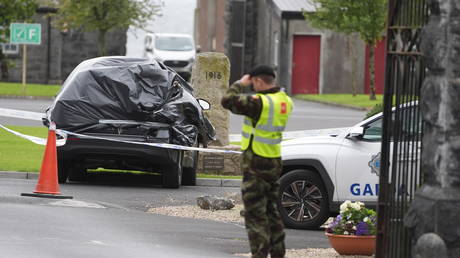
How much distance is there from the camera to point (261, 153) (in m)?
10.4

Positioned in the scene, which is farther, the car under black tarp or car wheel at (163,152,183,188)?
car wheel at (163,152,183,188)

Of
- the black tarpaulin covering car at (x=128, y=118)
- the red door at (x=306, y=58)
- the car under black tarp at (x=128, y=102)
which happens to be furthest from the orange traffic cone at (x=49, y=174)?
the red door at (x=306, y=58)

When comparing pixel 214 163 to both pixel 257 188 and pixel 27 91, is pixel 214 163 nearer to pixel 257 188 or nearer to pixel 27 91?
pixel 257 188

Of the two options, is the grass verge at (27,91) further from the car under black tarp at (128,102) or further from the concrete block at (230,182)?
the car under black tarp at (128,102)

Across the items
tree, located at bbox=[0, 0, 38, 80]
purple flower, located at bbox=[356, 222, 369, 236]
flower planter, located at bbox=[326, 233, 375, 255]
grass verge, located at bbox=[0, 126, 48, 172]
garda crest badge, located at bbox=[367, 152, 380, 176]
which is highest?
tree, located at bbox=[0, 0, 38, 80]

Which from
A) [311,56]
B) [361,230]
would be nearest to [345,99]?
[311,56]

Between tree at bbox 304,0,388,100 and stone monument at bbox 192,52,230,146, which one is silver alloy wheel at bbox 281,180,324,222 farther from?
tree at bbox 304,0,388,100

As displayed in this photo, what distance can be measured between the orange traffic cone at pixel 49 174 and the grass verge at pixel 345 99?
92.2ft

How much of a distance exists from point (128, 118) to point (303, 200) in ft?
13.7

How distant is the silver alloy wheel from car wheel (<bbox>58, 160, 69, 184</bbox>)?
4.43 meters

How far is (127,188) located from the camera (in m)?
18.0

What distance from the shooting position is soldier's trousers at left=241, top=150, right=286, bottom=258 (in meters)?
10.3

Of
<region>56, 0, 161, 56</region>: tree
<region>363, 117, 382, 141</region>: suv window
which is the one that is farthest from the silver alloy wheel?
<region>56, 0, 161, 56</region>: tree

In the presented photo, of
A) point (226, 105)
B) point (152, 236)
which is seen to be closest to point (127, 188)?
point (152, 236)
